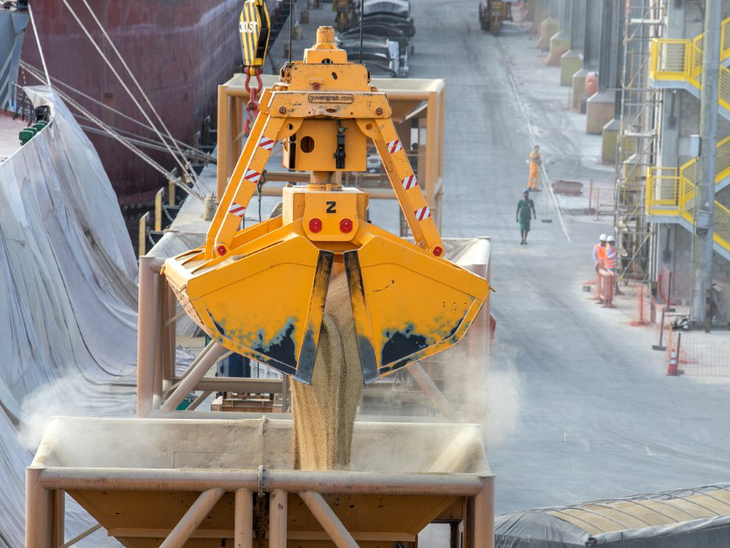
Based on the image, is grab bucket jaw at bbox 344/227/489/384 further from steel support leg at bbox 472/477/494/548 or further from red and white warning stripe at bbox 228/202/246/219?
steel support leg at bbox 472/477/494/548

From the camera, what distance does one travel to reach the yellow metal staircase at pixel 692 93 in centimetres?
3309

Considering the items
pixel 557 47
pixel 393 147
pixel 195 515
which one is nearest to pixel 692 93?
pixel 393 147

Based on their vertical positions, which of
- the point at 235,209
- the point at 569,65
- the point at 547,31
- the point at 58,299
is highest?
the point at 235,209

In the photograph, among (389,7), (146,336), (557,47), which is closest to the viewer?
(146,336)

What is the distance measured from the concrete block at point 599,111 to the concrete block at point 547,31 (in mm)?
14969

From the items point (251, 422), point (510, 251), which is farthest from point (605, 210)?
point (251, 422)

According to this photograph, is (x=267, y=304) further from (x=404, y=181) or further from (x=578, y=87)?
(x=578, y=87)

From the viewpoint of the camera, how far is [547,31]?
70250 mm

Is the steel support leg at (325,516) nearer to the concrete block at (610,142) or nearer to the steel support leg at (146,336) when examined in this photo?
the steel support leg at (146,336)

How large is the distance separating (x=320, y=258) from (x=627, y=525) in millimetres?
5907

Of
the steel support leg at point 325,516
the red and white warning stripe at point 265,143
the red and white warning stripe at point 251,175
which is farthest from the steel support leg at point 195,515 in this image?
the red and white warning stripe at point 265,143

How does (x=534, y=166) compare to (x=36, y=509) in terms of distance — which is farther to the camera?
(x=534, y=166)

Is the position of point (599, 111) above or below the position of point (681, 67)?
below

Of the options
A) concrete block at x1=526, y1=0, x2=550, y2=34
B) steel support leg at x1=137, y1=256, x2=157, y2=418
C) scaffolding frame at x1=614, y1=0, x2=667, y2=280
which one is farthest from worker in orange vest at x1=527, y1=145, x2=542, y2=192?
steel support leg at x1=137, y1=256, x2=157, y2=418
